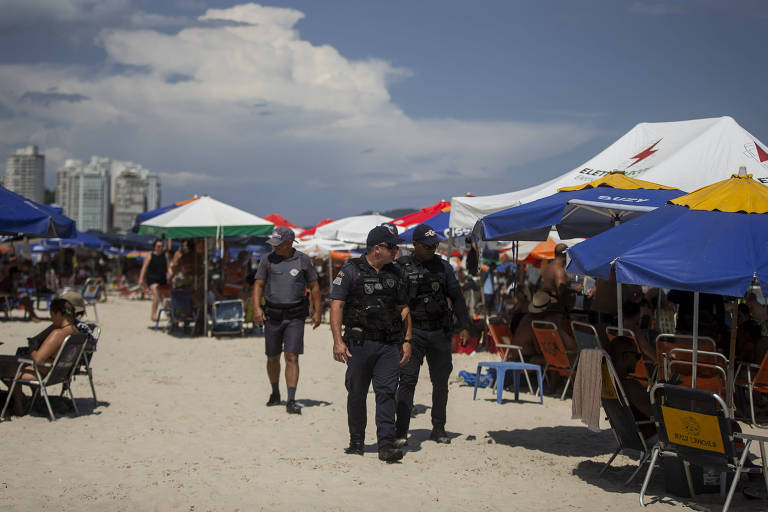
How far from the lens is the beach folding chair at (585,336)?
744 cm

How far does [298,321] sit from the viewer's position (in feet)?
24.4

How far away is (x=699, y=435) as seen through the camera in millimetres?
4355

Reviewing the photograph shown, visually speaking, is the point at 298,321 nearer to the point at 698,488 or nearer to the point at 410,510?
the point at 410,510

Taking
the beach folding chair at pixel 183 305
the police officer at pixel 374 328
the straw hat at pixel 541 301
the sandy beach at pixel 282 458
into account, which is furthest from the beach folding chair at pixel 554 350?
the beach folding chair at pixel 183 305

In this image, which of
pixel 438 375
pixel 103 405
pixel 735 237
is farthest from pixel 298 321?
pixel 735 237

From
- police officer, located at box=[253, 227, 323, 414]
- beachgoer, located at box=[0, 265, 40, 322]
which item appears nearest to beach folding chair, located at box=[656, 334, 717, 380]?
police officer, located at box=[253, 227, 323, 414]

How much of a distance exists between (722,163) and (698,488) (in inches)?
188

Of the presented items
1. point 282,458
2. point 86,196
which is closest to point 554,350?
point 282,458

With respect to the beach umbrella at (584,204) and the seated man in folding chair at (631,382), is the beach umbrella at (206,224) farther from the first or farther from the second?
the seated man in folding chair at (631,382)

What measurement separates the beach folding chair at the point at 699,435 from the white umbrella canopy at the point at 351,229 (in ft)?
38.7

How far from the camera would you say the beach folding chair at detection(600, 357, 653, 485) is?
4.92m

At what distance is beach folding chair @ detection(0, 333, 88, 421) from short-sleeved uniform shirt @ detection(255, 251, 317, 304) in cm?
182

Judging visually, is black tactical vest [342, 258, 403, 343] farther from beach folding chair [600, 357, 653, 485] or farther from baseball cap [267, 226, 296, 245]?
baseball cap [267, 226, 296, 245]

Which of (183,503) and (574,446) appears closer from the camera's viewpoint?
(183,503)
